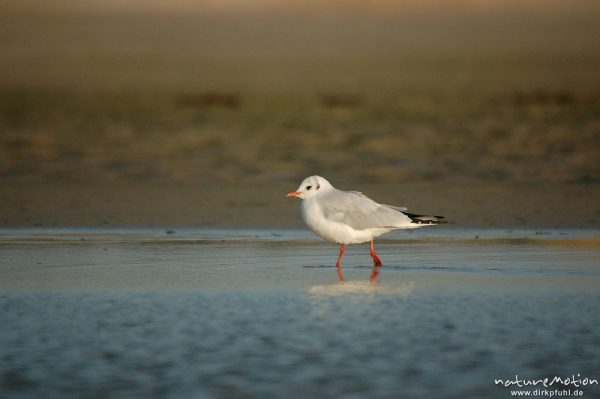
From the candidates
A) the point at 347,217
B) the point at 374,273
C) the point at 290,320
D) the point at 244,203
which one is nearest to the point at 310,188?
the point at 347,217

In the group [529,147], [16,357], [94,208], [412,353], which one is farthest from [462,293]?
[529,147]

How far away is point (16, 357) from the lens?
6754 mm

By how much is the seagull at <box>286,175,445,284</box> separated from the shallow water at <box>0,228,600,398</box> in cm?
35

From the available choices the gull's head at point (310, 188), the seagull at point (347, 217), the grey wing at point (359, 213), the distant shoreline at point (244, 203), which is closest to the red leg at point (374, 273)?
the seagull at point (347, 217)

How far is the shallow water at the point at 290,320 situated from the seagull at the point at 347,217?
0.35 metres

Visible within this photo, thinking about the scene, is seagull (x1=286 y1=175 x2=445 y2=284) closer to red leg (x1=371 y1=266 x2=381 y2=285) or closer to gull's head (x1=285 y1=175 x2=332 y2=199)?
gull's head (x1=285 y1=175 x2=332 y2=199)

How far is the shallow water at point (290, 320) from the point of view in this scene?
6.25 metres

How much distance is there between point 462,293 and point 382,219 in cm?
267

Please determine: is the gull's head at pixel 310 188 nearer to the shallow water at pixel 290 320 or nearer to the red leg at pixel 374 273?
the shallow water at pixel 290 320

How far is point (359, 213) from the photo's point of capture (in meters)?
11.7

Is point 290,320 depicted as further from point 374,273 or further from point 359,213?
point 359,213

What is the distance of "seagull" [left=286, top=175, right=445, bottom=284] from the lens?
11.6 m

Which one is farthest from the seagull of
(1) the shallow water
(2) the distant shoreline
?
(2) the distant shoreline

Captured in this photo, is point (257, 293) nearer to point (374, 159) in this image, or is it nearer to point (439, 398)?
point (439, 398)
